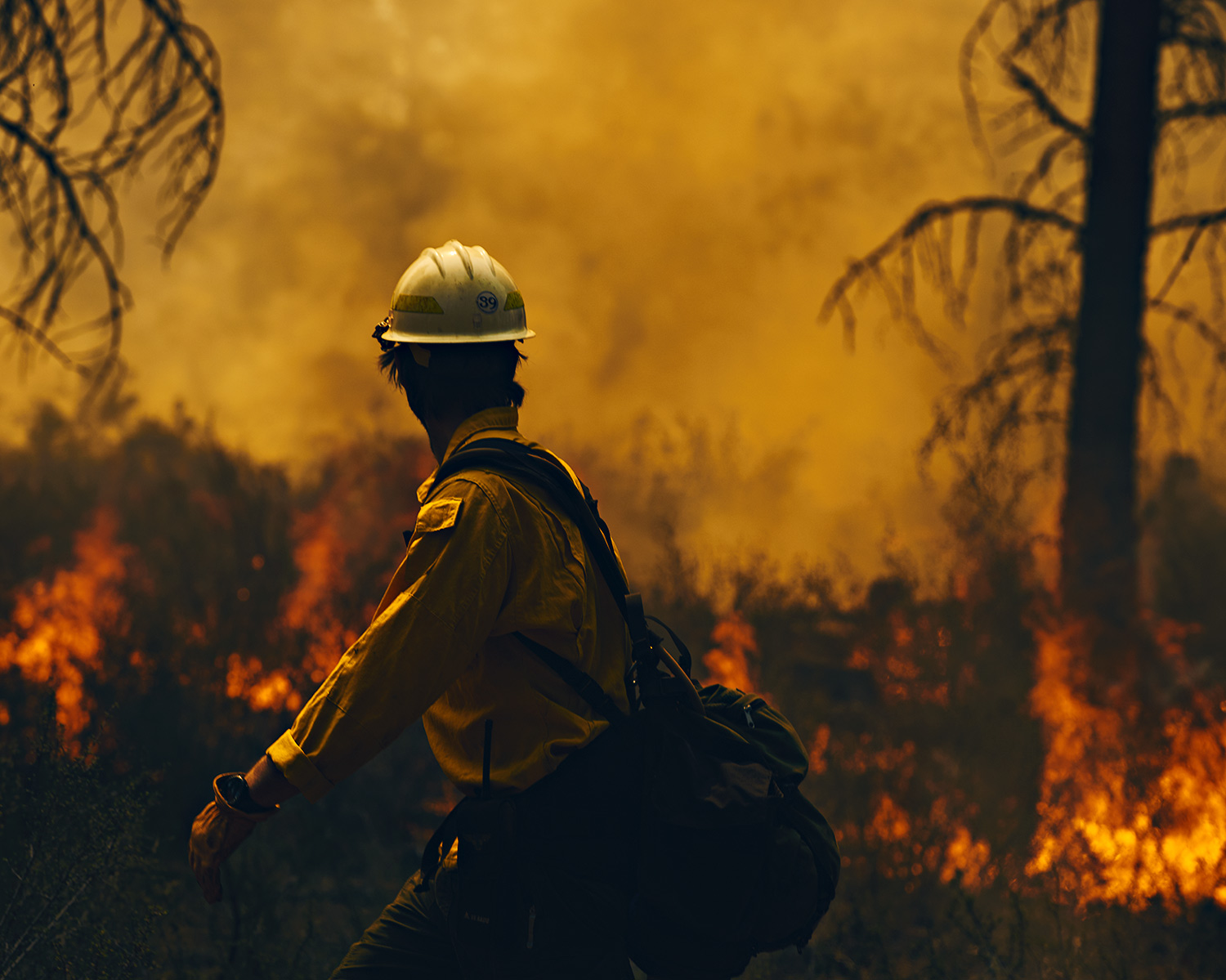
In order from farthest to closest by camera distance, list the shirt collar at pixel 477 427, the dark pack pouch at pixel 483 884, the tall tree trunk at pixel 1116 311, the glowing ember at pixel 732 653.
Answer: the tall tree trunk at pixel 1116 311
the glowing ember at pixel 732 653
the shirt collar at pixel 477 427
the dark pack pouch at pixel 483 884

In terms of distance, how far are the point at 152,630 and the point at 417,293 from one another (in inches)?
190

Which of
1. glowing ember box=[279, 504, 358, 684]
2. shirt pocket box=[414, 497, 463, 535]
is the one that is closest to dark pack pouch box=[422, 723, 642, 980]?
shirt pocket box=[414, 497, 463, 535]

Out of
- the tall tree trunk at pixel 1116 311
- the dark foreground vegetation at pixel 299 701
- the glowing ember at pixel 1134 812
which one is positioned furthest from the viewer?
the tall tree trunk at pixel 1116 311

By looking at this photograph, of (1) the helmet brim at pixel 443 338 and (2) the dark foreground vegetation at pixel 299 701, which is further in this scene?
(2) the dark foreground vegetation at pixel 299 701

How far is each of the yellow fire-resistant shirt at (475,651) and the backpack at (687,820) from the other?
4 cm

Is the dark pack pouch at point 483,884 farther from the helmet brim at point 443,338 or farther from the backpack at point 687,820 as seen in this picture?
the helmet brim at point 443,338

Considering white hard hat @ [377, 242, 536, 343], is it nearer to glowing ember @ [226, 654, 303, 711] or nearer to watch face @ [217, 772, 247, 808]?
watch face @ [217, 772, 247, 808]

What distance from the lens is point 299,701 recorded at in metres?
5.84

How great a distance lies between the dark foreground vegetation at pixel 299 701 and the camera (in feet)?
11.6

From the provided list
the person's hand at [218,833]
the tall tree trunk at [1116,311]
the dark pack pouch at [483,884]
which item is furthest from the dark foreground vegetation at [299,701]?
the dark pack pouch at [483,884]

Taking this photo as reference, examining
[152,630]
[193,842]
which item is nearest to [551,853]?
[193,842]

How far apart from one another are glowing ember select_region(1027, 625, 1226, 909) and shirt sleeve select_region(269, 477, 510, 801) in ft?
9.85

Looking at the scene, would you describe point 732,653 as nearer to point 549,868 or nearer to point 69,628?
point 69,628

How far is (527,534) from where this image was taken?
1.95 m
